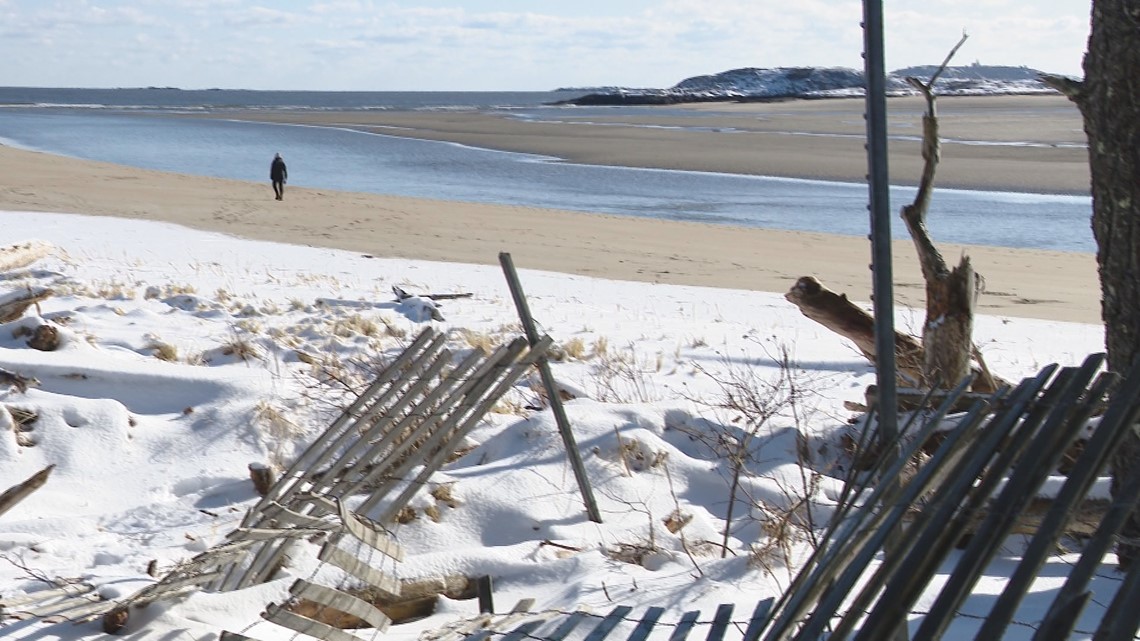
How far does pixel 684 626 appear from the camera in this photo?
343 centimetres

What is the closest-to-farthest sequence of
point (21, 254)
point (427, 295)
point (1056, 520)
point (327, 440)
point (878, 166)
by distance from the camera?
1. point (1056, 520)
2. point (878, 166)
3. point (327, 440)
4. point (427, 295)
5. point (21, 254)

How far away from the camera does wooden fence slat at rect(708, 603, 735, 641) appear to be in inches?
129

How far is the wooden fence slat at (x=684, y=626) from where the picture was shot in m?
3.35

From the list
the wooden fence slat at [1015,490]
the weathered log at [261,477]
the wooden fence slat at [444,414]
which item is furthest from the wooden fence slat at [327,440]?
the wooden fence slat at [1015,490]

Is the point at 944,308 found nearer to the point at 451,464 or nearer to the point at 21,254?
the point at 451,464

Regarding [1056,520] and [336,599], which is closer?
[1056,520]

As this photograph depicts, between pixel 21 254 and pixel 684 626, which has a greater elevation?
pixel 684 626

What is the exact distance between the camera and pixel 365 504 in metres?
4.14

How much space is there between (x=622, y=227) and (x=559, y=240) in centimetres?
237

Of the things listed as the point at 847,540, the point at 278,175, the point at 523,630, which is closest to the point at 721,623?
the point at 523,630

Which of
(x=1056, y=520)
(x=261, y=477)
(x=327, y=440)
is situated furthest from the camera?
(x=261, y=477)

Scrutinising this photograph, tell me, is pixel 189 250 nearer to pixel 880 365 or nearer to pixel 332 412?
pixel 332 412

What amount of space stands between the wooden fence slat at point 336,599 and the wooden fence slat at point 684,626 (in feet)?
2.88

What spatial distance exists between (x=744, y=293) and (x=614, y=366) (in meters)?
6.30
